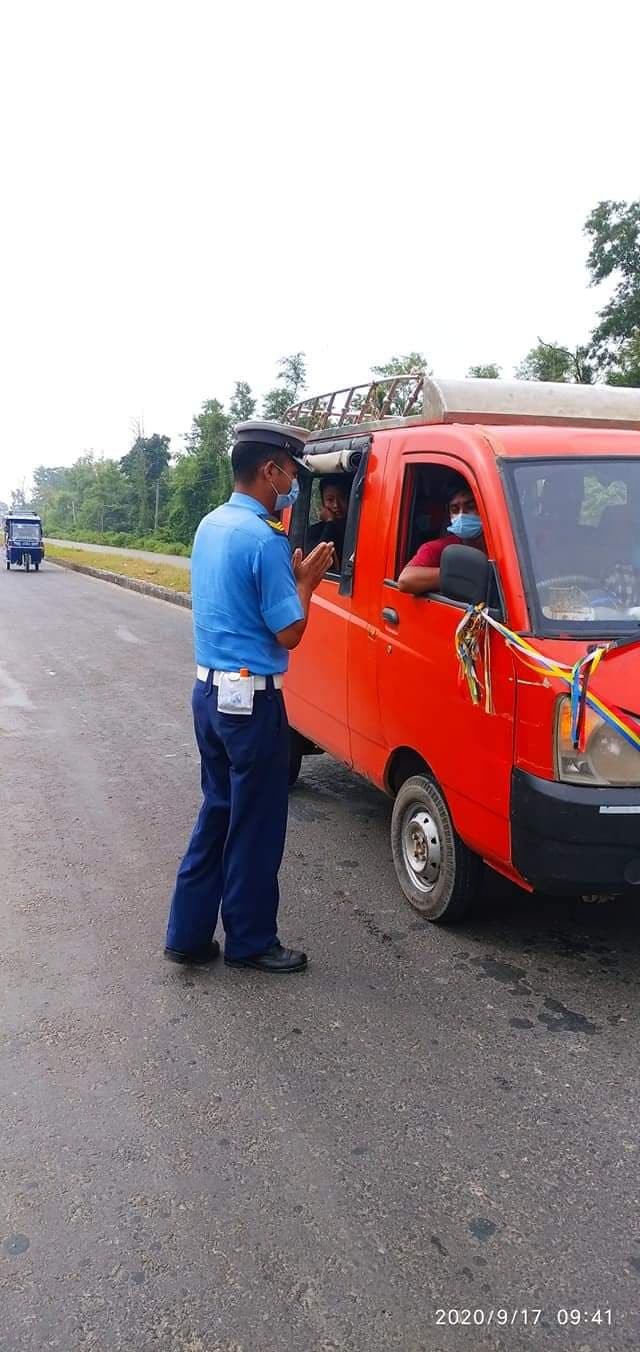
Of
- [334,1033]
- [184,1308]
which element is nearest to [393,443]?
[334,1033]

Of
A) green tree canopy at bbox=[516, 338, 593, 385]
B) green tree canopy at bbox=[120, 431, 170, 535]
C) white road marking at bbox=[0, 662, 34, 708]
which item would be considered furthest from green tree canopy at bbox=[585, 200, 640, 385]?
green tree canopy at bbox=[120, 431, 170, 535]

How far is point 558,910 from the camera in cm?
397

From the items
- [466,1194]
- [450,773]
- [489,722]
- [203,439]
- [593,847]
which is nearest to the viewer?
[466,1194]

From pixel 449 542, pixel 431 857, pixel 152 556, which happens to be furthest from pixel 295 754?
pixel 152 556

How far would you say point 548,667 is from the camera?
117 inches

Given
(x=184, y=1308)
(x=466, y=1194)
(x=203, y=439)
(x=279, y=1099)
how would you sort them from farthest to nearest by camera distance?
(x=203, y=439) < (x=279, y=1099) < (x=466, y=1194) < (x=184, y=1308)

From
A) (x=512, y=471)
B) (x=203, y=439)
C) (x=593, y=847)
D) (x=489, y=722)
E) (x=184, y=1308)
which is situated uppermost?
(x=203, y=439)

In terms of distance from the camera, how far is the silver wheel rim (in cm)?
379

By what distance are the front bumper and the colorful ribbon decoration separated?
0.17m

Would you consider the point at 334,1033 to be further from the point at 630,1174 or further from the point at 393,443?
the point at 393,443

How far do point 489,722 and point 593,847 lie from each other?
0.55 m

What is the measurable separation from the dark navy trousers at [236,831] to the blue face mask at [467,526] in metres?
0.92

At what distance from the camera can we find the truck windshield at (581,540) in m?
3.21

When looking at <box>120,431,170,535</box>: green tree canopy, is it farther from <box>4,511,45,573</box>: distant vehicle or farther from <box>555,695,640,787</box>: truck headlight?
<box>555,695,640,787</box>: truck headlight
